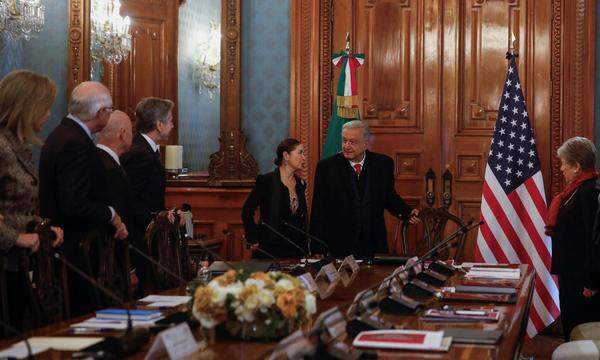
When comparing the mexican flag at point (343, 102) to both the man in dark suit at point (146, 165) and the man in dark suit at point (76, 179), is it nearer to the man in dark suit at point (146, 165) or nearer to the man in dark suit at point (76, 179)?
the man in dark suit at point (146, 165)

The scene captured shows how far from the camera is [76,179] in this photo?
13.1 ft

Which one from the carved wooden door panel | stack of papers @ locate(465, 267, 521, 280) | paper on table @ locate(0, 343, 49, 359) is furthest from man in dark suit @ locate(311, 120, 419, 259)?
paper on table @ locate(0, 343, 49, 359)

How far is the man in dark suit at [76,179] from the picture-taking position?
3.96 metres

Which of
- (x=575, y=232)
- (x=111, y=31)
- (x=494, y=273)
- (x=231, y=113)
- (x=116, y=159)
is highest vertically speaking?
(x=111, y=31)

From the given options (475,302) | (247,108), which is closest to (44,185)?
(475,302)

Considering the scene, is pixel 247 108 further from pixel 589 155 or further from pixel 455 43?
pixel 589 155

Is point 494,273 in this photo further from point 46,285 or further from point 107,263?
point 46,285

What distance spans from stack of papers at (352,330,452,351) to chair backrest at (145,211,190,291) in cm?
164

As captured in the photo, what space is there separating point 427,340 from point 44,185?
2.19m

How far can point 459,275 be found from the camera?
438cm

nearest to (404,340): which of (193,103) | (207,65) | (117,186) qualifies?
(117,186)

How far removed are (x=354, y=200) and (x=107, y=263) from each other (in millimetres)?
2368

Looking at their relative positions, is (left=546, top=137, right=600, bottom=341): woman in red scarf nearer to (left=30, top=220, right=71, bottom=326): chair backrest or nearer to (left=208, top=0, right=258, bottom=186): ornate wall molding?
(left=208, top=0, right=258, bottom=186): ornate wall molding

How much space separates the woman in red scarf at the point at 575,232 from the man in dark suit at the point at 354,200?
1.00 metres
